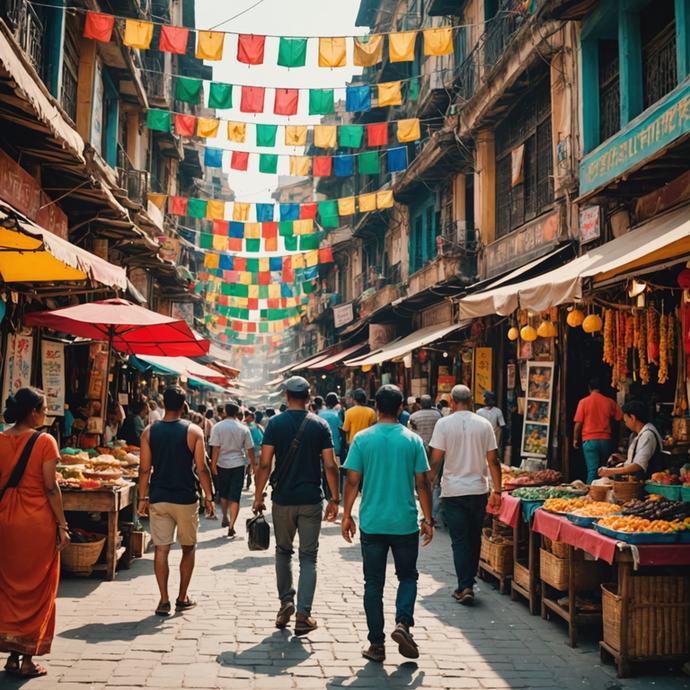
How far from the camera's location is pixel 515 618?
21.8 feet

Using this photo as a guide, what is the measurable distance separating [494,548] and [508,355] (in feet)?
26.5

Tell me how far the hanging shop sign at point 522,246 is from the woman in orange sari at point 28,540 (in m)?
9.76

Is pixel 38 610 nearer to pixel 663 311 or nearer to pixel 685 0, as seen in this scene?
pixel 663 311

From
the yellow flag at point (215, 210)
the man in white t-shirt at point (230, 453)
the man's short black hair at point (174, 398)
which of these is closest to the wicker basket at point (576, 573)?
the man's short black hair at point (174, 398)

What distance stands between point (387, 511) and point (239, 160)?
15155mm

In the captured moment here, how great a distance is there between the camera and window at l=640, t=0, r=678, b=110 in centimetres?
960

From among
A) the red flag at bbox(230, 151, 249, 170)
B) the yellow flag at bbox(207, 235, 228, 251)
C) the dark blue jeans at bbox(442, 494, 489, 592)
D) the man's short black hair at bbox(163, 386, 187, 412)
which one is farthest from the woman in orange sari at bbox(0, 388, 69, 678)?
the yellow flag at bbox(207, 235, 228, 251)

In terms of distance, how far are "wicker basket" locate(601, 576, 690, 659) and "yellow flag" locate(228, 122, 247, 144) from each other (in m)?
14.7

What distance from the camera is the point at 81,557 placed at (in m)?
7.77

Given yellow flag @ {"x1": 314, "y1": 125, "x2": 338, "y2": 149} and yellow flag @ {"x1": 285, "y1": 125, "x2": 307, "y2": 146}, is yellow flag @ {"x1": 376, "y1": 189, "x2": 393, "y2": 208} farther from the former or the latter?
yellow flag @ {"x1": 285, "y1": 125, "x2": 307, "y2": 146}

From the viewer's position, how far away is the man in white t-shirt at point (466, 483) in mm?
7152

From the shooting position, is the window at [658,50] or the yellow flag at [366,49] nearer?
the window at [658,50]

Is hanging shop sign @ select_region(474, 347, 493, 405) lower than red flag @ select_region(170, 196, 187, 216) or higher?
lower

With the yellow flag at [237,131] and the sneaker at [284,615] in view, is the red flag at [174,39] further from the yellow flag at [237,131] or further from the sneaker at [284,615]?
the sneaker at [284,615]
